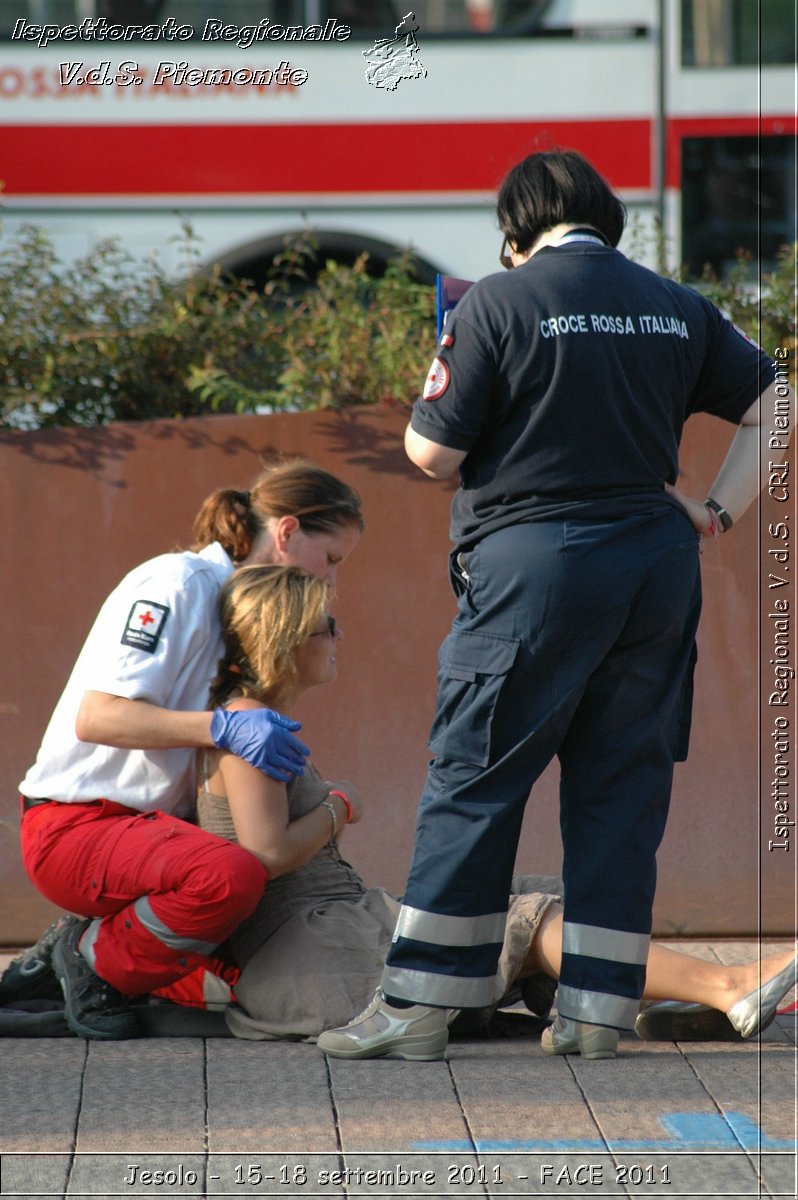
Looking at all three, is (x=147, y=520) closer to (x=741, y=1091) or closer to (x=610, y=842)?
(x=610, y=842)

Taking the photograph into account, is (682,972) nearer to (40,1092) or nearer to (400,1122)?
(400,1122)

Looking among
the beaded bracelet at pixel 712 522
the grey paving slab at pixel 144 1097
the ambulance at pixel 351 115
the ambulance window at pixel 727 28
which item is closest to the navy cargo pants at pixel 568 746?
the beaded bracelet at pixel 712 522

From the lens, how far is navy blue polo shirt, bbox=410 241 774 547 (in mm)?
2795

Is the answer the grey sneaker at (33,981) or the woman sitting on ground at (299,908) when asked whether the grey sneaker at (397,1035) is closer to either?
the woman sitting on ground at (299,908)

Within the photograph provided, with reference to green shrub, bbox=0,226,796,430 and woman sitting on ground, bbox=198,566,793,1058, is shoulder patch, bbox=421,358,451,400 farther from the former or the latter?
green shrub, bbox=0,226,796,430

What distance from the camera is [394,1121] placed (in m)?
2.56

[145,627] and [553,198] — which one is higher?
[553,198]

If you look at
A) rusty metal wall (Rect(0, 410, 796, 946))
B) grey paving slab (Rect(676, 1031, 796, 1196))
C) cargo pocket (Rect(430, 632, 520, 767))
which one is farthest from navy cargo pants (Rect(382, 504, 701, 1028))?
rusty metal wall (Rect(0, 410, 796, 946))

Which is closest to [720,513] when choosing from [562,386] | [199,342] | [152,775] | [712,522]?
[712,522]

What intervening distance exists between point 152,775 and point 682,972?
3.93ft

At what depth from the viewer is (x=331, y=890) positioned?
10.6 feet

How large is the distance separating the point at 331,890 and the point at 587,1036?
2.18 feet

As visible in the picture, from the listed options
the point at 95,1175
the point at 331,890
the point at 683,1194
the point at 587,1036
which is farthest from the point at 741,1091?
the point at 95,1175

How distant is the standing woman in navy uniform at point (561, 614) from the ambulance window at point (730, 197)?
195 inches
